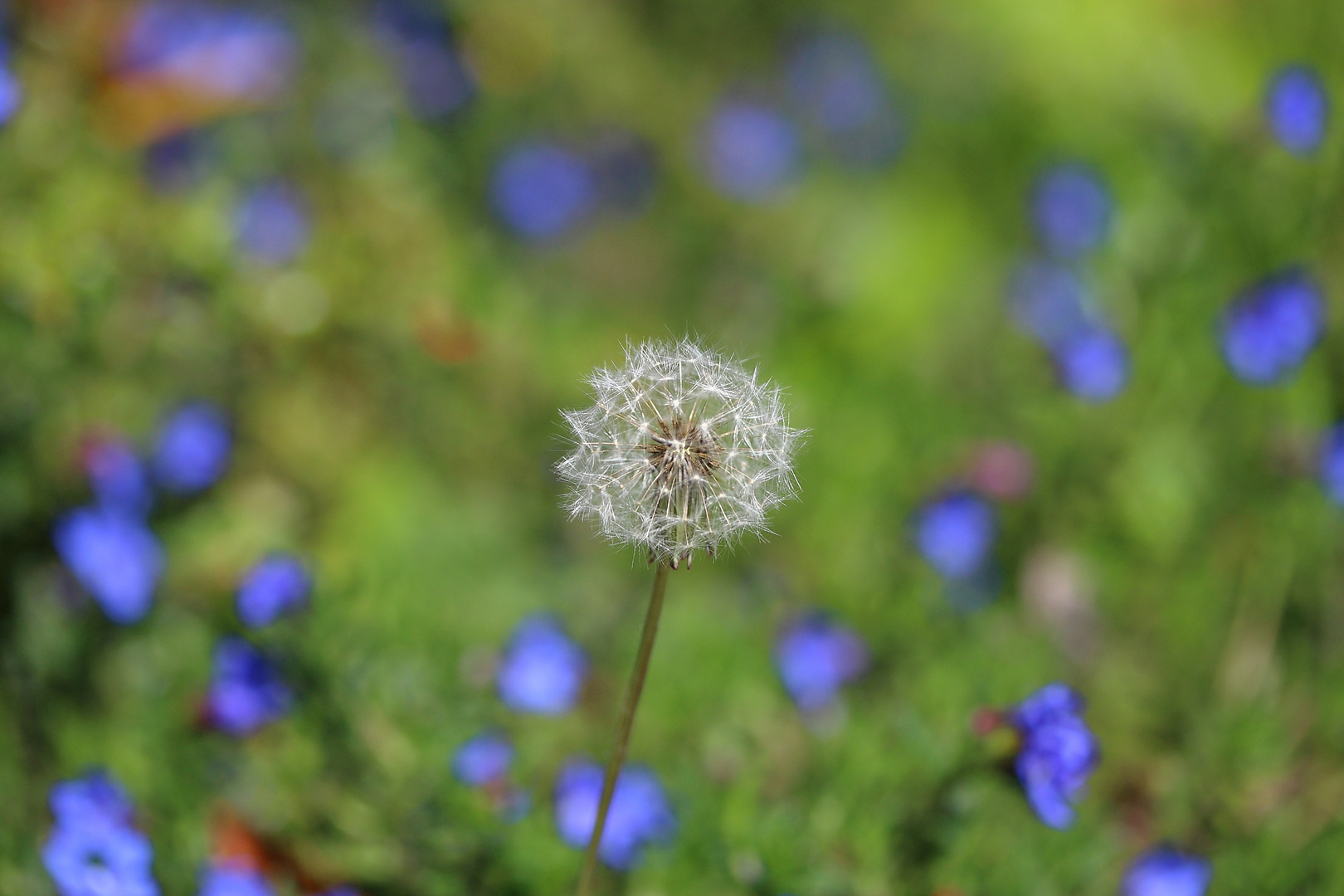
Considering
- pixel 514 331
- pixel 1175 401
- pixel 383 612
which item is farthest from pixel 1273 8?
pixel 383 612

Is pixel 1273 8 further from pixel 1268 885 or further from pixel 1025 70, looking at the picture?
pixel 1268 885

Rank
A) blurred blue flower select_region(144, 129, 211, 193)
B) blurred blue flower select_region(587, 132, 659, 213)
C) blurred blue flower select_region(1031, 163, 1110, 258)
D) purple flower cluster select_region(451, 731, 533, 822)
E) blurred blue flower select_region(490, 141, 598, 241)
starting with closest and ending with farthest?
purple flower cluster select_region(451, 731, 533, 822) → blurred blue flower select_region(144, 129, 211, 193) → blurred blue flower select_region(1031, 163, 1110, 258) → blurred blue flower select_region(490, 141, 598, 241) → blurred blue flower select_region(587, 132, 659, 213)

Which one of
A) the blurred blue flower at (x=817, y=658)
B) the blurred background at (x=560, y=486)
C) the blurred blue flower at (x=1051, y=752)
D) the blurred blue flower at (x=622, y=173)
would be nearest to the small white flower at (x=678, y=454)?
the blurred background at (x=560, y=486)

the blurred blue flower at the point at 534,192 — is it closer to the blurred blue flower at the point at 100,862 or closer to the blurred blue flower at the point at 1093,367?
the blurred blue flower at the point at 1093,367

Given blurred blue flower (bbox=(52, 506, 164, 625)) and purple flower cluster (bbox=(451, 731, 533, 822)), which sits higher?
blurred blue flower (bbox=(52, 506, 164, 625))

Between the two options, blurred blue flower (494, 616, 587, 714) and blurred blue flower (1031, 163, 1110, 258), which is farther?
blurred blue flower (1031, 163, 1110, 258)

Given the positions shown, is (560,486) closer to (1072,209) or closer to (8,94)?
(8,94)

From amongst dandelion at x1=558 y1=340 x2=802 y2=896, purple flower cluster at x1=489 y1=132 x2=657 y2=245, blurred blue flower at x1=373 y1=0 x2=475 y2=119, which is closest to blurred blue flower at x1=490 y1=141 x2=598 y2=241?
purple flower cluster at x1=489 y1=132 x2=657 y2=245

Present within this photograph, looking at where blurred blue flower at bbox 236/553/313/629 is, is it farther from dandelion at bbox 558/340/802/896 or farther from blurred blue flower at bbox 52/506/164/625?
dandelion at bbox 558/340/802/896
